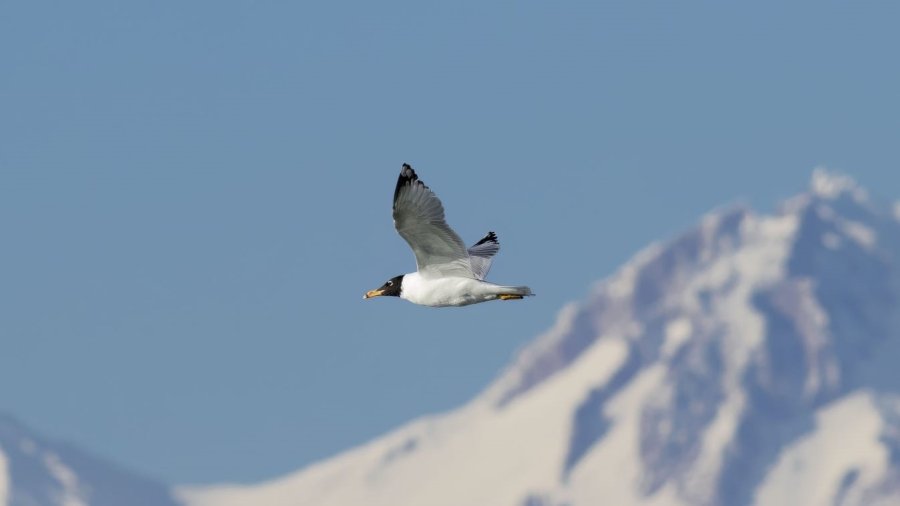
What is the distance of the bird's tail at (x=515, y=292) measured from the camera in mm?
44938

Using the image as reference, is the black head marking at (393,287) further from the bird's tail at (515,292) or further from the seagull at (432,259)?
the bird's tail at (515,292)

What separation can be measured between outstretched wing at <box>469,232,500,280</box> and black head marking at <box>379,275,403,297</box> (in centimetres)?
187

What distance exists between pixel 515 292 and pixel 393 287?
200 inches

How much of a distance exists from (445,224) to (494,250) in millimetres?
7626

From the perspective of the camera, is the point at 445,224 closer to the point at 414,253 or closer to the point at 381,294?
the point at 414,253

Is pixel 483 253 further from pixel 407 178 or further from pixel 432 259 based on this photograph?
pixel 407 178

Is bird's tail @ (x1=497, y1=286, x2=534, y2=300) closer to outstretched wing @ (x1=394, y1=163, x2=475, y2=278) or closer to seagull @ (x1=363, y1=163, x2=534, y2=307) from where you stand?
seagull @ (x1=363, y1=163, x2=534, y2=307)

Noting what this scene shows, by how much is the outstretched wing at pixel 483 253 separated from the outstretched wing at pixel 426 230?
2548 millimetres

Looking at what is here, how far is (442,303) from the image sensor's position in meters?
46.8

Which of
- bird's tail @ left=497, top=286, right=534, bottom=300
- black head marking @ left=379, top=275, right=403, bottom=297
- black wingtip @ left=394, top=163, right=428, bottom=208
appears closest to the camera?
black wingtip @ left=394, top=163, right=428, bottom=208

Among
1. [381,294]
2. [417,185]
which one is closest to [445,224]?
[417,185]

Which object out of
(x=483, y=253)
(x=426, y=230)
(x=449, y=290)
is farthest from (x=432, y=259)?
(x=483, y=253)

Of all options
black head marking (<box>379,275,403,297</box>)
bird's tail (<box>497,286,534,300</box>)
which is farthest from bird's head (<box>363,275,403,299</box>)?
bird's tail (<box>497,286,534,300</box>)

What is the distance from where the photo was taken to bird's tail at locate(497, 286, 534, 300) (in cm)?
4494
